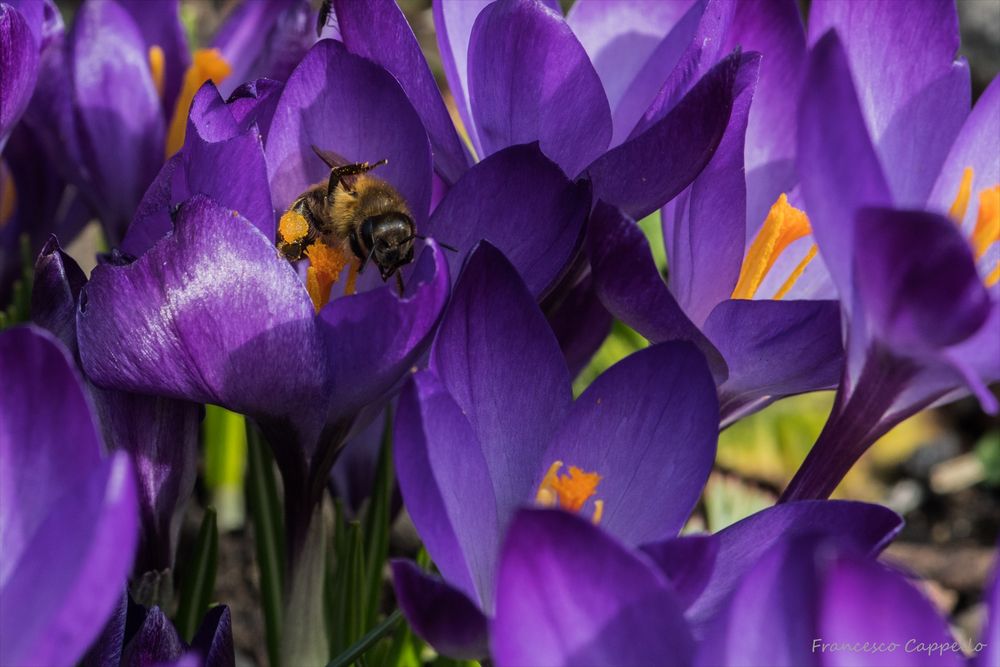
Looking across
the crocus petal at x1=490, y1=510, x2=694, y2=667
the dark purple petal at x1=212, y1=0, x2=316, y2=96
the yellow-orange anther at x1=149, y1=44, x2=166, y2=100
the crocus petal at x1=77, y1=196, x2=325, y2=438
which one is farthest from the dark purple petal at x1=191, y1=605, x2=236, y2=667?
→ the yellow-orange anther at x1=149, y1=44, x2=166, y2=100

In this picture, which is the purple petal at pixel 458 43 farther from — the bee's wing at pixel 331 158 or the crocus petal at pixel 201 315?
the crocus petal at pixel 201 315

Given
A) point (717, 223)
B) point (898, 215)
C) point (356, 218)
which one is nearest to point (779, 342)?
point (717, 223)

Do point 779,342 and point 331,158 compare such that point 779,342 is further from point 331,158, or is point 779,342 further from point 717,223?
point 331,158

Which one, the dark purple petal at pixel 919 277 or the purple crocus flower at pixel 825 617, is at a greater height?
the dark purple petal at pixel 919 277

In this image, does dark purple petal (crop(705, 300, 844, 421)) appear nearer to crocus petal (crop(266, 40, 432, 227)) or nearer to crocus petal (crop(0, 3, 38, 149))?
crocus petal (crop(266, 40, 432, 227))

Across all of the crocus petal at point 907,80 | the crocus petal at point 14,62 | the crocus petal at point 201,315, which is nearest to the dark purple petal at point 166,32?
the crocus petal at point 14,62
